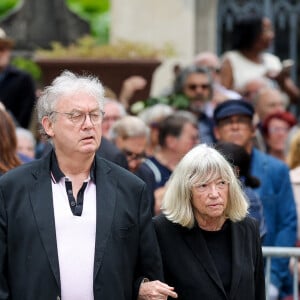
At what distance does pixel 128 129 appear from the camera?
1100 centimetres

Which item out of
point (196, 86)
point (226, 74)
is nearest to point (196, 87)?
point (196, 86)

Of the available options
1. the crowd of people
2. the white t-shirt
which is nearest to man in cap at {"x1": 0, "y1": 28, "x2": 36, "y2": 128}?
the white t-shirt

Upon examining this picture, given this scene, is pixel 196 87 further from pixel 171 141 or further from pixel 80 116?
pixel 80 116

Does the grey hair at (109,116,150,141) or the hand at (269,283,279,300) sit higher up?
the grey hair at (109,116,150,141)

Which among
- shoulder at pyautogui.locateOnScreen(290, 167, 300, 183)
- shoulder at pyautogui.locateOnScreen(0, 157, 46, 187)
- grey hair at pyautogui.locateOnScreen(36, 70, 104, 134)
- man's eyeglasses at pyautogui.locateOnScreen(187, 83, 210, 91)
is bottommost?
shoulder at pyautogui.locateOnScreen(290, 167, 300, 183)

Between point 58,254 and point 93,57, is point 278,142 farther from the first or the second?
point 58,254

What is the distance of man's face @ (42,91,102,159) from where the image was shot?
7289 mm

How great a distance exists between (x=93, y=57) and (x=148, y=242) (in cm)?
699

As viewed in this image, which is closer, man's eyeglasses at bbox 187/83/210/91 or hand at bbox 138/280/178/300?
hand at bbox 138/280/178/300

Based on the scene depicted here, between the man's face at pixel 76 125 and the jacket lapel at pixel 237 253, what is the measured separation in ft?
3.06

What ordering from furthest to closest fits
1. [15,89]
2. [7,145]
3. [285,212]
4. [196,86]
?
[15,89] < [196,86] < [285,212] < [7,145]

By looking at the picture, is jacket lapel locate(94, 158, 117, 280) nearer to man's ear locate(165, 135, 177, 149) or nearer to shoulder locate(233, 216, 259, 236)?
shoulder locate(233, 216, 259, 236)

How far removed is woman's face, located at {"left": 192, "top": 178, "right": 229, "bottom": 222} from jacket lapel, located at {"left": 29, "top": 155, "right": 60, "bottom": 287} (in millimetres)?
846

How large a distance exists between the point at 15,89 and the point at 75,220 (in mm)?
7107
